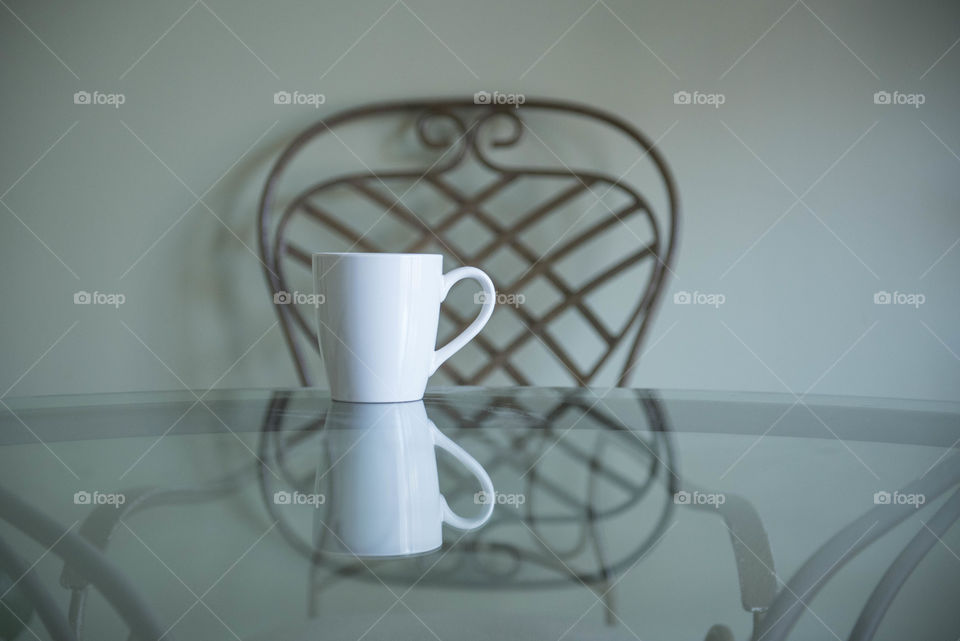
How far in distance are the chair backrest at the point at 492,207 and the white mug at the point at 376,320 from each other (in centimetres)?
62

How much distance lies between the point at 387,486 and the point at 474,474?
0.05m

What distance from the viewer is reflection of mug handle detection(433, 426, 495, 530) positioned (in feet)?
0.92

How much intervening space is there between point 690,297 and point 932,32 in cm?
50

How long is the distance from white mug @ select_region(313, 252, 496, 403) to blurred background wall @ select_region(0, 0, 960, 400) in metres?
0.68

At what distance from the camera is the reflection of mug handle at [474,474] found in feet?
0.92

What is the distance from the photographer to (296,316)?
1.13 metres

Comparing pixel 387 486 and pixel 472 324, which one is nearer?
pixel 387 486

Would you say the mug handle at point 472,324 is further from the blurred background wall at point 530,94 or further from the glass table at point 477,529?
the blurred background wall at point 530,94

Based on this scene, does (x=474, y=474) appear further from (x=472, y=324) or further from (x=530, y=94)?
(x=530, y=94)

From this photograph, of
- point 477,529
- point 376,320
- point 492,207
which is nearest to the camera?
point 477,529

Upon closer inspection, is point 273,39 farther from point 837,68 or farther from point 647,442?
point 647,442

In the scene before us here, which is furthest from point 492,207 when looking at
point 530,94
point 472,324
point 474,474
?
point 474,474

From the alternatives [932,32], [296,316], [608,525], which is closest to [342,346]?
[608,525]

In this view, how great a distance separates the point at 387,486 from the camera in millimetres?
322
